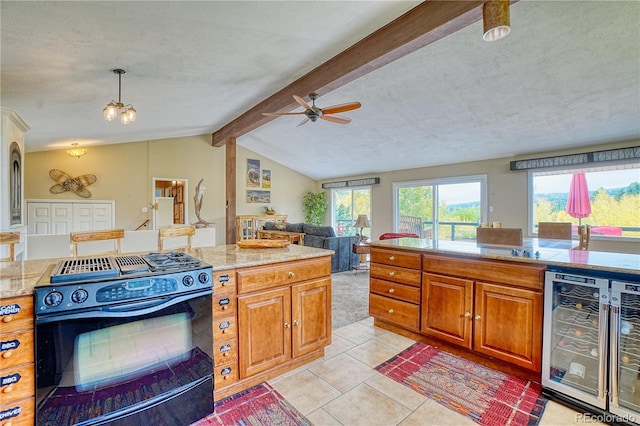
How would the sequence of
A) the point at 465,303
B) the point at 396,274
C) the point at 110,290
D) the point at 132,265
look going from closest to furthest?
the point at 110,290 < the point at 132,265 < the point at 465,303 < the point at 396,274

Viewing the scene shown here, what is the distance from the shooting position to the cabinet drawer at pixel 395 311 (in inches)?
112

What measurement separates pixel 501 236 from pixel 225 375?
289cm

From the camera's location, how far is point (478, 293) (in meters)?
2.42

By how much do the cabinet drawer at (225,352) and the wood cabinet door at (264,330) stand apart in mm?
41

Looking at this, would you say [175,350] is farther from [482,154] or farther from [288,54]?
[482,154]

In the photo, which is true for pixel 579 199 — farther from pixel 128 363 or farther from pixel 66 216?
pixel 66 216

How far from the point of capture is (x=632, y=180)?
473cm

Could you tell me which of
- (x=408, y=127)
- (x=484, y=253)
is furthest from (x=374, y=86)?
(x=484, y=253)

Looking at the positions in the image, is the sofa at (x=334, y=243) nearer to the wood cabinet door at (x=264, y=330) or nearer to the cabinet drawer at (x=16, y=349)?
the wood cabinet door at (x=264, y=330)

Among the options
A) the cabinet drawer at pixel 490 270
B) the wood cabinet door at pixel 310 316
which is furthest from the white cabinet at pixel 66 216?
the cabinet drawer at pixel 490 270

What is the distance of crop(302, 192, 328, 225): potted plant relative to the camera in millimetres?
10242

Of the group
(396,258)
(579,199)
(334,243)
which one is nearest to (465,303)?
(396,258)

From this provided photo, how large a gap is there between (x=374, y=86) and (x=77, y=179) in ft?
23.4

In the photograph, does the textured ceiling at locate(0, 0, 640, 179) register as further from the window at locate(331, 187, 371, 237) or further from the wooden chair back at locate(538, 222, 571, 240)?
the window at locate(331, 187, 371, 237)
